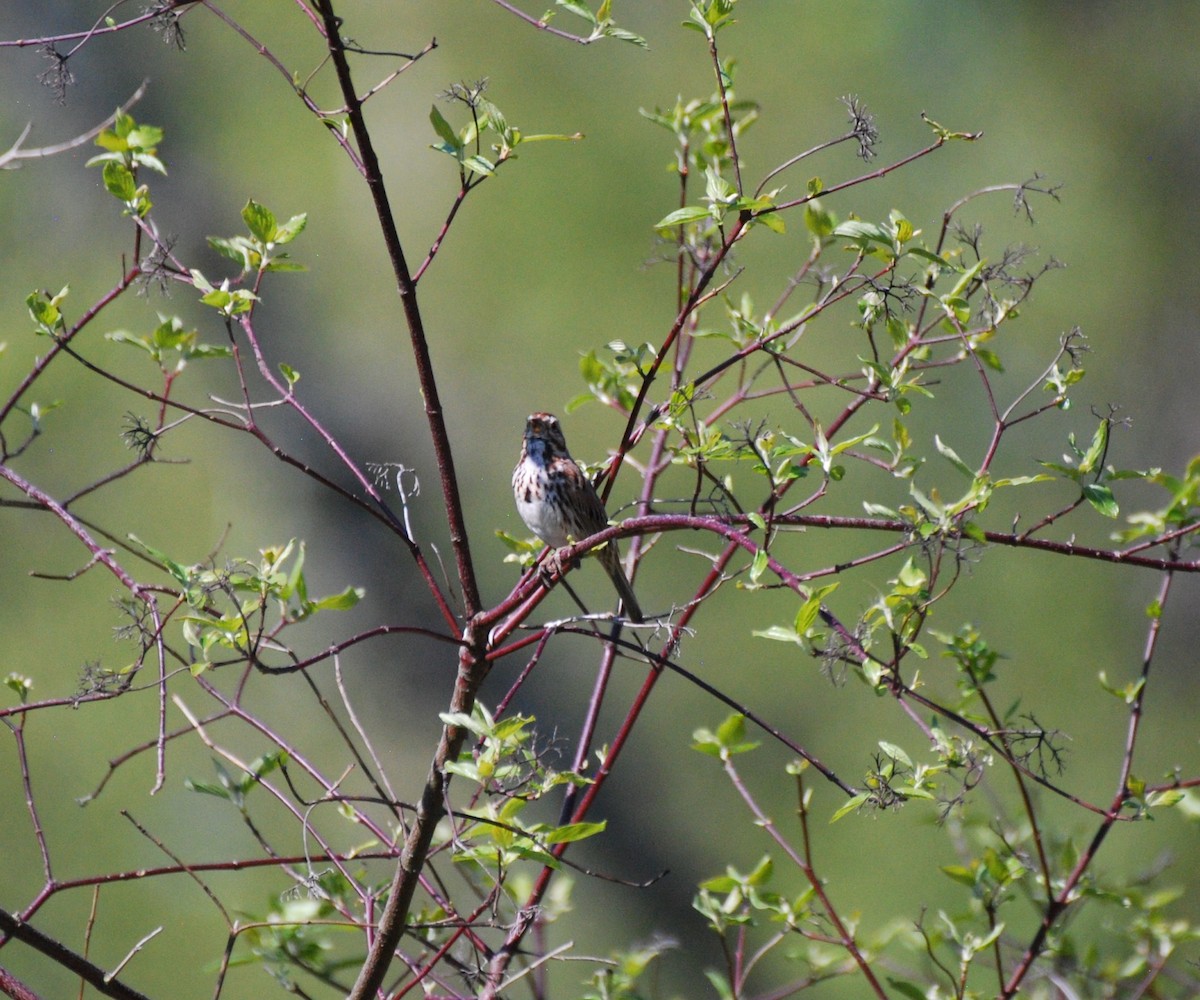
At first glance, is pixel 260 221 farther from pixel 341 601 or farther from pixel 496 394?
pixel 496 394

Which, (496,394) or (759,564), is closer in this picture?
(759,564)

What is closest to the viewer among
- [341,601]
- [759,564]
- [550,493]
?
[759,564]

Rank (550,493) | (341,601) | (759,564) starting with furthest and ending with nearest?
(550,493)
(341,601)
(759,564)

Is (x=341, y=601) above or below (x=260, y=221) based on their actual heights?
below

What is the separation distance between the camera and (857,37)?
6203 millimetres

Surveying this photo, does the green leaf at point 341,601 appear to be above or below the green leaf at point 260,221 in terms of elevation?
below

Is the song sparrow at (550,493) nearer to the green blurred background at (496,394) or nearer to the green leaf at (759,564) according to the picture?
the green leaf at (759,564)

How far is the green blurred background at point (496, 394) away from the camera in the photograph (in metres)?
4.89

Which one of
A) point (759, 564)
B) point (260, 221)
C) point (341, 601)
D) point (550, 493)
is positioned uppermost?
point (550, 493)

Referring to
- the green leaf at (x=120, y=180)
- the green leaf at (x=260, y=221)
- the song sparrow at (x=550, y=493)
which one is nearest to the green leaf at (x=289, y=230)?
the green leaf at (x=260, y=221)

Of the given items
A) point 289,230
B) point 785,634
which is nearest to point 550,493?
point 289,230

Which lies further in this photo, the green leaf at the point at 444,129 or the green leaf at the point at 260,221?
the green leaf at the point at 260,221

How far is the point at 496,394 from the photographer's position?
18.0 feet

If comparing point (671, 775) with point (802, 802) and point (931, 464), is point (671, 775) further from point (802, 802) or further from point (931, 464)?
point (802, 802)
